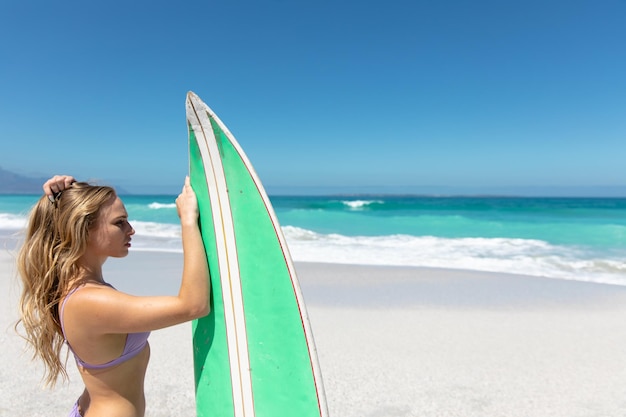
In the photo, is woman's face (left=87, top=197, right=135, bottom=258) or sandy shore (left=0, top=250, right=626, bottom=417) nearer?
woman's face (left=87, top=197, right=135, bottom=258)

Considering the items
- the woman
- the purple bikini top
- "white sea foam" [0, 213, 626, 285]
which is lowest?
"white sea foam" [0, 213, 626, 285]

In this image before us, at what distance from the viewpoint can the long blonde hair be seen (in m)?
1.37

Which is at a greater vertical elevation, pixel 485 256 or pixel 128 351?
pixel 128 351

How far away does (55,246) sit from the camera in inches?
54.9

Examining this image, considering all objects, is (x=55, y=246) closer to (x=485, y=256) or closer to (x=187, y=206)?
(x=187, y=206)

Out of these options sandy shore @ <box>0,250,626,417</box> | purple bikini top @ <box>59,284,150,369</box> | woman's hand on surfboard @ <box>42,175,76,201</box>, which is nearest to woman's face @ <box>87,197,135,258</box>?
woman's hand on surfboard @ <box>42,175,76,201</box>

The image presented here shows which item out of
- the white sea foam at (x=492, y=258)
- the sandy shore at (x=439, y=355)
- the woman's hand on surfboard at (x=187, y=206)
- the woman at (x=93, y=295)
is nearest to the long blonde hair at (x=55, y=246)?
the woman at (x=93, y=295)

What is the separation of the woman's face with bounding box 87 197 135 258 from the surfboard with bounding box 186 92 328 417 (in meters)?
0.30

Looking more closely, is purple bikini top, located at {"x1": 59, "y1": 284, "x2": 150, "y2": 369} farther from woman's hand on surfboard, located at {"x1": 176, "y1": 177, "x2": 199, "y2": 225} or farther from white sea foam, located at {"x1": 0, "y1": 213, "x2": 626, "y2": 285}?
white sea foam, located at {"x1": 0, "y1": 213, "x2": 626, "y2": 285}

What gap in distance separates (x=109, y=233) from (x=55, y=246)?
157mm

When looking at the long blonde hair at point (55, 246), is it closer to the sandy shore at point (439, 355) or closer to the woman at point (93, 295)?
the woman at point (93, 295)

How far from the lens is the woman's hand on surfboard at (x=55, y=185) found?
4.60 feet

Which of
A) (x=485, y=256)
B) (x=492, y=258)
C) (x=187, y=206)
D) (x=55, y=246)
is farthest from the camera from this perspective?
(x=485, y=256)

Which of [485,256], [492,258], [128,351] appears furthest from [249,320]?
[485,256]
